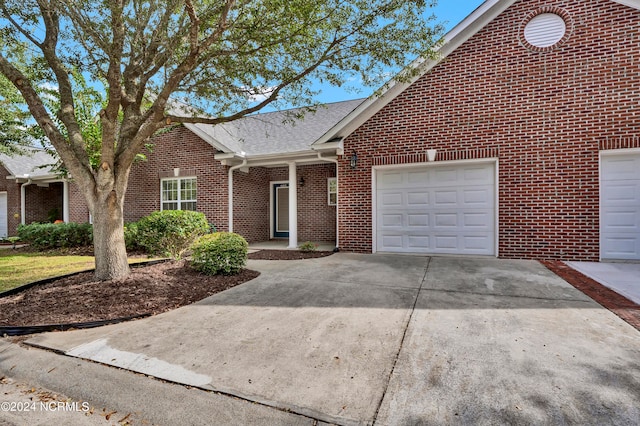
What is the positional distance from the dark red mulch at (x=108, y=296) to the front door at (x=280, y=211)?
6.98 metres

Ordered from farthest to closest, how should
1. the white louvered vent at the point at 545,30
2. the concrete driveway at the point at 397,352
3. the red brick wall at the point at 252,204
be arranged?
the red brick wall at the point at 252,204, the white louvered vent at the point at 545,30, the concrete driveway at the point at 397,352

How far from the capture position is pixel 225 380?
256cm

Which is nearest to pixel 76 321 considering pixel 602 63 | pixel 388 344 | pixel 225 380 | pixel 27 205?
pixel 225 380

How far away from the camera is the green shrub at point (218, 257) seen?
605 cm

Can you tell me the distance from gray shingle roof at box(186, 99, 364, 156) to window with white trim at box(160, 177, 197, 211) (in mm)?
2026

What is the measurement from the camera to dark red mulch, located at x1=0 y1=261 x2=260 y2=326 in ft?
13.2

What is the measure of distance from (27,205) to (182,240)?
516 inches

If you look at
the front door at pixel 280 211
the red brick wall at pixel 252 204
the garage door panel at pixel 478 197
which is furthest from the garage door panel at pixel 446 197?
the red brick wall at pixel 252 204

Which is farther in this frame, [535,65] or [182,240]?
[182,240]

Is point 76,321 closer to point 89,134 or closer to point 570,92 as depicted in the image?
point 89,134

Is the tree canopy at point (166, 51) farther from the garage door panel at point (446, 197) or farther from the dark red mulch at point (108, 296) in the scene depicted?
the garage door panel at point (446, 197)

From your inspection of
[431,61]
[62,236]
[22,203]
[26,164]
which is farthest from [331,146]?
[26,164]

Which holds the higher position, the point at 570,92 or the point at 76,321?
the point at 570,92

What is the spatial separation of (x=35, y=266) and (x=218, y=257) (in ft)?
18.2
